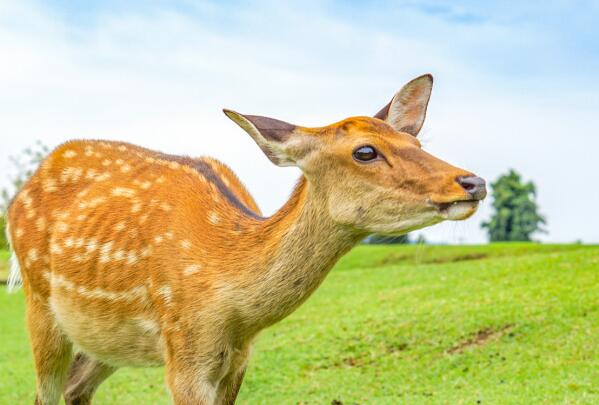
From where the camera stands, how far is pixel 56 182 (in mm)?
6141

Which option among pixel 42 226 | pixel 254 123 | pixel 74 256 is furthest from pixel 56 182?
pixel 254 123

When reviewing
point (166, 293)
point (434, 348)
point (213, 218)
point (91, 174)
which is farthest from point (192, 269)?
point (434, 348)

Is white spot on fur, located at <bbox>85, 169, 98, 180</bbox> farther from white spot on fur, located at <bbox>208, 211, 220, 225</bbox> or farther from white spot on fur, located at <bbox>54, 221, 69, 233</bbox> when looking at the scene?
white spot on fur, located at <bbox>208, 211, 220, 225</bbox>

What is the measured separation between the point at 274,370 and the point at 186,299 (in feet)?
21.5

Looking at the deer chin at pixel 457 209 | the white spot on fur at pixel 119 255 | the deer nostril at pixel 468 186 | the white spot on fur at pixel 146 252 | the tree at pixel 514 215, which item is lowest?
the white spot on fur at pixel 119 255

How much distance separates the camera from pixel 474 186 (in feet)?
13.0

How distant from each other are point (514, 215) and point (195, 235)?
2591cm

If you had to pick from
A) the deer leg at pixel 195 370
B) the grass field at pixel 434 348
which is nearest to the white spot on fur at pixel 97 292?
the deer leg at pixel 195 370

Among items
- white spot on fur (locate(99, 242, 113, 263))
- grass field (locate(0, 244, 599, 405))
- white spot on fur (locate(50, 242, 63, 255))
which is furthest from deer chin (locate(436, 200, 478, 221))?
grass field (locate(0, 244, 599, 405))

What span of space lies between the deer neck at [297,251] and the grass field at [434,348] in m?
4.27

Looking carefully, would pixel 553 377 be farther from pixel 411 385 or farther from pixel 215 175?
pixel 215 175

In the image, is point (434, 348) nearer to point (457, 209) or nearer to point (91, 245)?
point (91, 245)

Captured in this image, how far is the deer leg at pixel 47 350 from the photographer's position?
5.87 metres

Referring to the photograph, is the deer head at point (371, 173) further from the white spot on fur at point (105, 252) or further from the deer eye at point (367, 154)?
the white spot on fur at point (105, 252)
